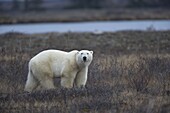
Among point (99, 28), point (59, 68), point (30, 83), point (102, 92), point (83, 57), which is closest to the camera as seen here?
point (102, 92)

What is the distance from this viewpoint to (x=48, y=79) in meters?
9.04

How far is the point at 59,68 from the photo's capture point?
9047mm

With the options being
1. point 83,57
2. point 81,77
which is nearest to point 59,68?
point 81,77

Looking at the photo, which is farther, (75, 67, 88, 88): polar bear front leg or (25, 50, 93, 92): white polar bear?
(75, 67, 88, 88): polar bear front leg

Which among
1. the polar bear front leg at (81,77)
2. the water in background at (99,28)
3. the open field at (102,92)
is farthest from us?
the water in background at (99,28)

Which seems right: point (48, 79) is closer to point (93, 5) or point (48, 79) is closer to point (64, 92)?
point (64, 92)

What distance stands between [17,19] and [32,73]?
2659 centimetres

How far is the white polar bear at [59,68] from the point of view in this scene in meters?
8.92

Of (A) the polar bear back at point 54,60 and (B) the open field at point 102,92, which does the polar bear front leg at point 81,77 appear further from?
(A) the polar bear back at point 54,60

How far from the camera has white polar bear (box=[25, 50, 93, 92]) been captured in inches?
351

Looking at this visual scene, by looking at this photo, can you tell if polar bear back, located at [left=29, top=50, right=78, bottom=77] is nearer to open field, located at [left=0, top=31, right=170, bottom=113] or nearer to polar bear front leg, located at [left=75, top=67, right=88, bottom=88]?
polar bear front leg, located at [left=75, top=67, right=88, bottom=88]

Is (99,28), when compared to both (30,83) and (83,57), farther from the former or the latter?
(83,57)

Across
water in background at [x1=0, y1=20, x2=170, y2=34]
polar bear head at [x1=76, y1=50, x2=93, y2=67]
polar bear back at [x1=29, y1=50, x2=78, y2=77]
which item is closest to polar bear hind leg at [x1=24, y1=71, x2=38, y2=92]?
polar bear back at [x1=29, y1=50, x2=78, y2=77]

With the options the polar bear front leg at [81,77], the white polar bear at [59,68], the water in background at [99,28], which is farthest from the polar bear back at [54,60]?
the water in background at [99,28]
